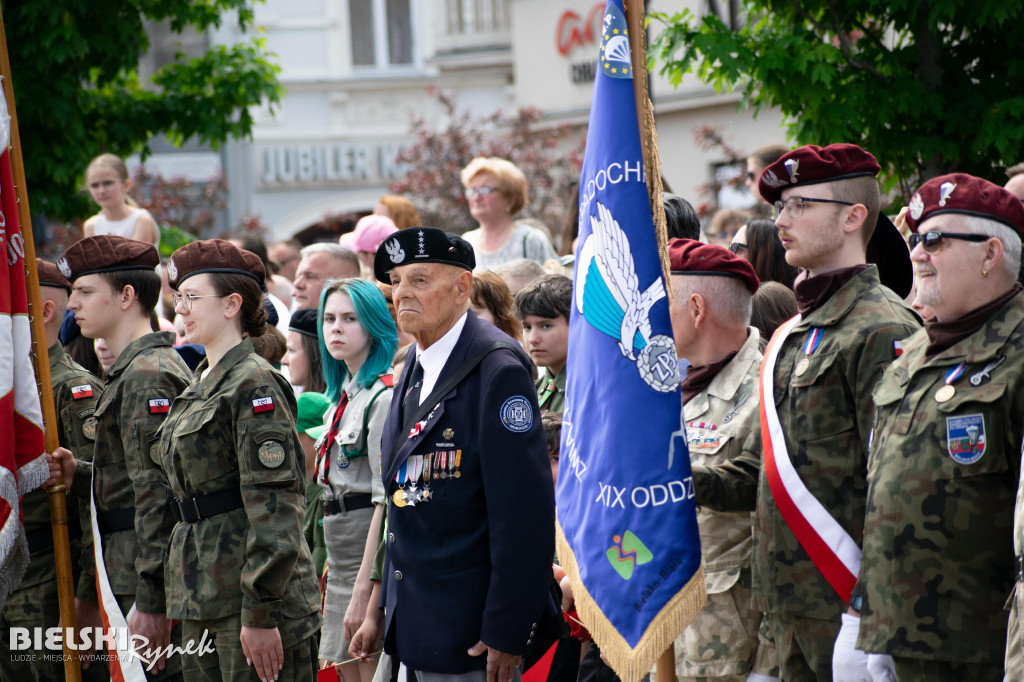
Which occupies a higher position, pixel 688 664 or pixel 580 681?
pixel 688 664

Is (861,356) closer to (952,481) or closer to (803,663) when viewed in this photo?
(952,481)

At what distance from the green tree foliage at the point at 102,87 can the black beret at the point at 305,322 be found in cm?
562

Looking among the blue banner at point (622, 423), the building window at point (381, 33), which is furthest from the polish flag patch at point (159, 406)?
the building window at point (381, 33)

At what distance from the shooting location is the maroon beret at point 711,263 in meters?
4.36

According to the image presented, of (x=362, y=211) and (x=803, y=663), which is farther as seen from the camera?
(x=362, y=211)

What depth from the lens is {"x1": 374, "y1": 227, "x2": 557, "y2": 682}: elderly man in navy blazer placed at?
3914 mm

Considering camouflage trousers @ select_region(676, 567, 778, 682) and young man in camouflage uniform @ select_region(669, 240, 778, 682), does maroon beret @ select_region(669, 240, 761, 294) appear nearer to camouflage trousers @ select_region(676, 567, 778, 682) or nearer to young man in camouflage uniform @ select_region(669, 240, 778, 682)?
young man in camouflage uniform @ select_region(669, 240, 778, 682)

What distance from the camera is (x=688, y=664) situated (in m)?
4.13

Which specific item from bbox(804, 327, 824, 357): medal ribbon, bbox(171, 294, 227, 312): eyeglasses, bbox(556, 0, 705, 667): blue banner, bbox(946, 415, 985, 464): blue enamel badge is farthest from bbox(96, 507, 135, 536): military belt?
bbox(946, 415, 985, 464): blue enamel badge

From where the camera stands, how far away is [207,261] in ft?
16.4

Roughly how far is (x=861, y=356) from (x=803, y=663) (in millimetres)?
1008

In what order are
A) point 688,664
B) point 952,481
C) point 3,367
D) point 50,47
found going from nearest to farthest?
point 952,481 < point 688,664 < point 3,367 < point 50,47

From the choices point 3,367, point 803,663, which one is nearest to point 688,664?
point 803,663

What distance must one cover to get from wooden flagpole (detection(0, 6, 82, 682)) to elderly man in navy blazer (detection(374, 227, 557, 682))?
1857 mm
